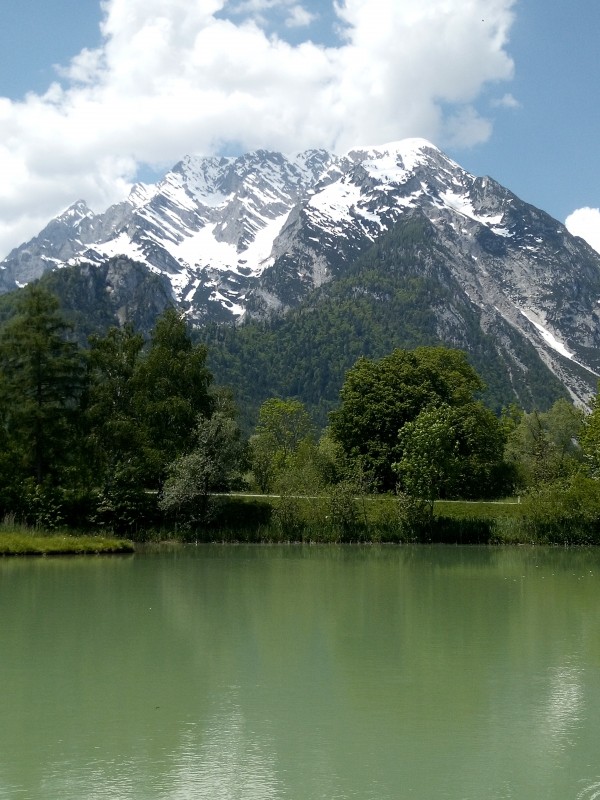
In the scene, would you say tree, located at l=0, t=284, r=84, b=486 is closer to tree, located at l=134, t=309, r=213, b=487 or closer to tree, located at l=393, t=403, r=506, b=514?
tree, located at l=134, t=309, r=213, b=487

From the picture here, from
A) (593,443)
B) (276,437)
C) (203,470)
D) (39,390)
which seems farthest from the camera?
(276,437)

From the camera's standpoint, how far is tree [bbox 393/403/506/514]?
56625mm

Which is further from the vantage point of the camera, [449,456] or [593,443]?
[593,443]

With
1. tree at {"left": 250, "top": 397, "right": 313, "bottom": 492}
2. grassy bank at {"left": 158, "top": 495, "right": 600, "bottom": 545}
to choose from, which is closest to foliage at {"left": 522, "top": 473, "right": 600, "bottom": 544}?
grassy bank at {"left": 158, "top": 495, "right": 600, "bottom": 545}

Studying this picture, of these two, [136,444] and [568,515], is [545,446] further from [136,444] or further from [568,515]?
[136,444]

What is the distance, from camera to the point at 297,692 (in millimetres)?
16219

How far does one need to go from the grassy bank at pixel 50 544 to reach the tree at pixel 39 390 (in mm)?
6272

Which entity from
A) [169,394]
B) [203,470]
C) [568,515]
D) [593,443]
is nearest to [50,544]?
[203,470]

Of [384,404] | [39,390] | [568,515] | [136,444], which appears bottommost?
[568,515]

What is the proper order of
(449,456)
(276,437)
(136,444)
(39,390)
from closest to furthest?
(39,390)
(136,444)
(449,456)
(276,437)

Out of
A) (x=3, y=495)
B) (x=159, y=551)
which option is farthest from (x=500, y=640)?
(x=3, y=495)

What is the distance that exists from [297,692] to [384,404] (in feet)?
173

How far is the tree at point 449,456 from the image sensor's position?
186ft

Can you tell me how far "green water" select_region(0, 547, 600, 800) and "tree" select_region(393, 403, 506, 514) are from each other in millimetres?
24229
